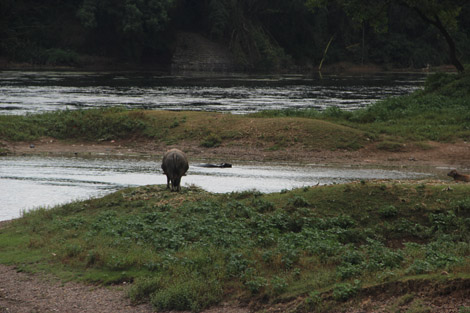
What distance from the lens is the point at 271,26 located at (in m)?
88.3

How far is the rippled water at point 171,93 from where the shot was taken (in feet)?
122

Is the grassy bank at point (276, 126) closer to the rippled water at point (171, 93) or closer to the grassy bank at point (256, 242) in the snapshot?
the rippled water at point (171, 93)

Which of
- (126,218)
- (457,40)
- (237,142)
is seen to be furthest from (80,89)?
(457,40)

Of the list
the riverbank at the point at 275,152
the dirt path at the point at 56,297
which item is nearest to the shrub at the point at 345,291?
the dirt path at the point at 56,297

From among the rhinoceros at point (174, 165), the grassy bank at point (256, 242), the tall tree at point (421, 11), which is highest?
the tall tree at point (421, 11)

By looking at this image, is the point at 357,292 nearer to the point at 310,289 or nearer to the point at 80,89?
the point at 310,289

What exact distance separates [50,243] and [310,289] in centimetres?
535

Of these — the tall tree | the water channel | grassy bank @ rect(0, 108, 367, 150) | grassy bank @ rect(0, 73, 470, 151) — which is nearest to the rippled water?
the water channel

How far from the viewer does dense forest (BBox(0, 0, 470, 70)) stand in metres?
71.9

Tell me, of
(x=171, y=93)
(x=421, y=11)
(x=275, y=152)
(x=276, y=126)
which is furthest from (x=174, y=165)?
(x=171, y=93)

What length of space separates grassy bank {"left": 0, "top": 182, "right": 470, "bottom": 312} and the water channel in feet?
12.3

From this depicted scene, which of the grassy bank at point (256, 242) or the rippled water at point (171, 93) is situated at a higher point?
the rippled water at point (171, 93)

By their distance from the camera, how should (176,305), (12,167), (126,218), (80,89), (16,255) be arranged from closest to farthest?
(176,305) → (16,255) → (126,218) → (12,167) → (80,89)

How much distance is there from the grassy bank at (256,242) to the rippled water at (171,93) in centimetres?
1958
